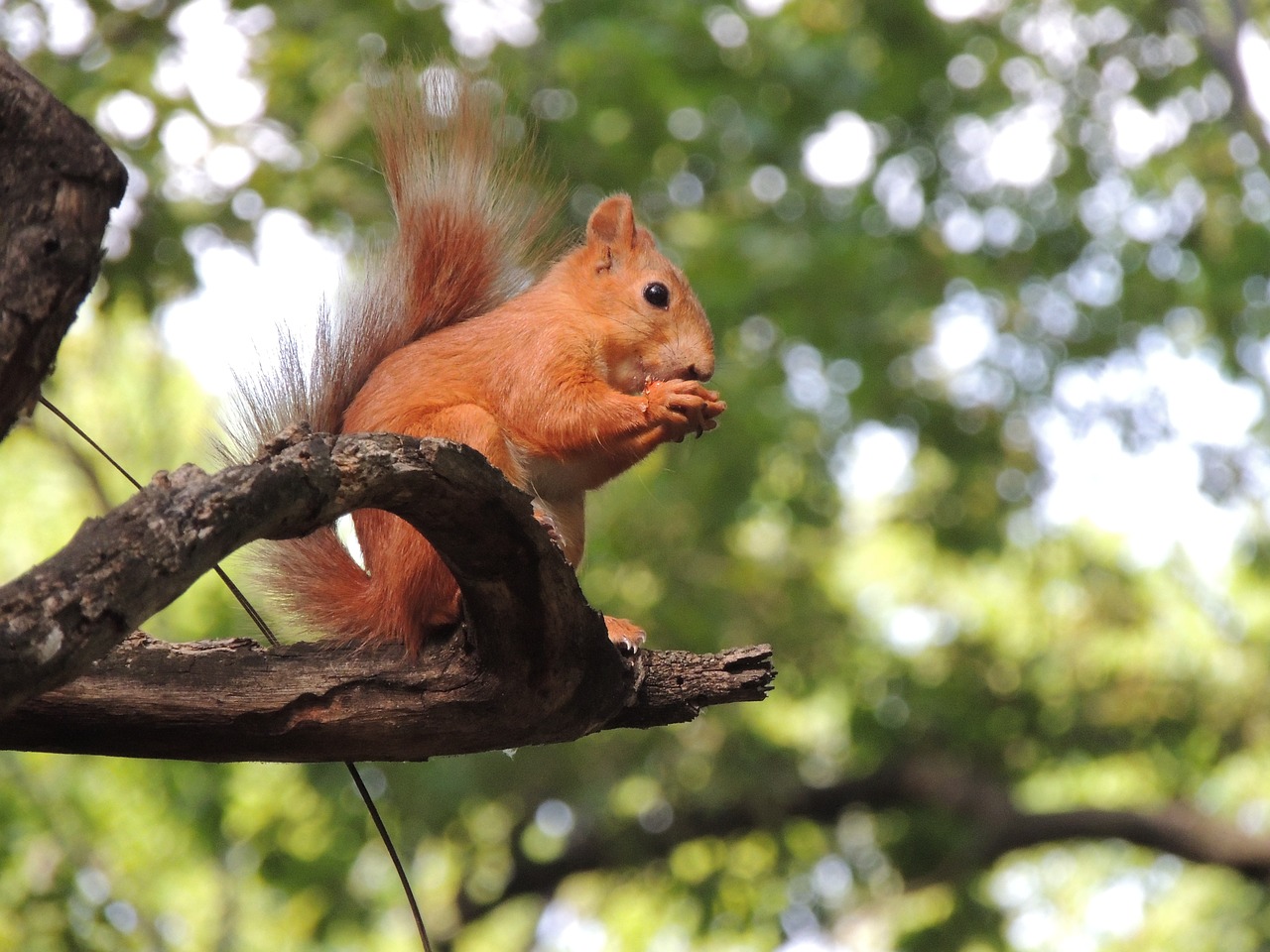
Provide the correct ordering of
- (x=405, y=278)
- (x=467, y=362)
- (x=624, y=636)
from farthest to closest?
(x=405, y=278) < (x=467, y=362) < (x=624, y=636)

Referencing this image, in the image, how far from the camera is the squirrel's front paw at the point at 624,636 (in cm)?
220

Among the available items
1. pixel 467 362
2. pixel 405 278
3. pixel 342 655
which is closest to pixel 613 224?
pixel 405 278

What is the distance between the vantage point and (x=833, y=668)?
6.77 metres

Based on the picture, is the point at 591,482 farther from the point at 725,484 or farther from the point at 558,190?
the point at 725,484

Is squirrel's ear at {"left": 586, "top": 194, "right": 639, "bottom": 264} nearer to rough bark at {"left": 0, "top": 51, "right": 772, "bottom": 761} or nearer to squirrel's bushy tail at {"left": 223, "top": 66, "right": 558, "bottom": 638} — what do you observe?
squirrel's bushy tail at {"left": 223, "top": 66, "right": 558, "bottom": 638}

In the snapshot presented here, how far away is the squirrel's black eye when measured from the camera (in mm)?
2688

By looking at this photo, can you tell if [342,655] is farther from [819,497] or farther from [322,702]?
[819,497]

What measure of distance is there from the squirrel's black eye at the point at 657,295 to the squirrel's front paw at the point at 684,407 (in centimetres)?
39

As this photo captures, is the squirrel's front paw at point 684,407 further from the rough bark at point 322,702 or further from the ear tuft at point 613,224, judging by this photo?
the ear tuft at point 613,224

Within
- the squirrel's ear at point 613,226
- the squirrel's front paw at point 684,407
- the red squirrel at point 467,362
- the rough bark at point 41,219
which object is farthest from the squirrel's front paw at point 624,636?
the rough bark at point 41,219

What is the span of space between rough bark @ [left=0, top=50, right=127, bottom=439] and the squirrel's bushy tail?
943mm

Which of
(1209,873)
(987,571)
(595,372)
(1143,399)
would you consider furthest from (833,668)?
(595,372)

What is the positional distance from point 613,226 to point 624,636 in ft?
3.37

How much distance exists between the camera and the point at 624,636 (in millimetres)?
2273
